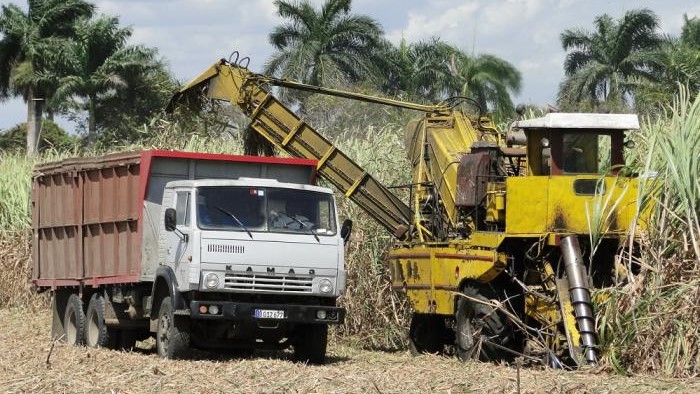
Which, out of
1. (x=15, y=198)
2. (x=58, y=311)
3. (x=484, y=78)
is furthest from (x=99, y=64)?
(x=58, y=311)

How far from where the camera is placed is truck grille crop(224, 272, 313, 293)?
52.1ft

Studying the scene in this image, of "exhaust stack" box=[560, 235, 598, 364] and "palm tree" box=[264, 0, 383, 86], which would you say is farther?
"palm tree" box=[264, 0, 383, 86]

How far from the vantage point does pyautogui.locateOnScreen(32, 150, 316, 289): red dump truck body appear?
57.0 feet

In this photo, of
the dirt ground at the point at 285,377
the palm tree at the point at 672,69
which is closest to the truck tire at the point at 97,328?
the dirt ground at the point at 285,377

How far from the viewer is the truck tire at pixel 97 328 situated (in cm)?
1859

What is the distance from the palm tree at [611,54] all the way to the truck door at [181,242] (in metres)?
41.4

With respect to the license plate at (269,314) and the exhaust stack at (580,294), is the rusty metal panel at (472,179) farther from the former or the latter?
the license plate at (269,314)

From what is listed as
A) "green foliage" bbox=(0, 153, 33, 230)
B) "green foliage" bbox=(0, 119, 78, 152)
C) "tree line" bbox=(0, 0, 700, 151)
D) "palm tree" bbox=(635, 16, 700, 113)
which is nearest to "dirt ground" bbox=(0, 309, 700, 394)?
"palm tree" bbox=(635, 16, 700, 113)

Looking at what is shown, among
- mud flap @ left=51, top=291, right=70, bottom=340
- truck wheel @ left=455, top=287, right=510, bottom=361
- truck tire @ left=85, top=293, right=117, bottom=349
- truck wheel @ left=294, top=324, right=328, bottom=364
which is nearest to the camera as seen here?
truck wheel @ left=455, top=287, right=510, bottom=361

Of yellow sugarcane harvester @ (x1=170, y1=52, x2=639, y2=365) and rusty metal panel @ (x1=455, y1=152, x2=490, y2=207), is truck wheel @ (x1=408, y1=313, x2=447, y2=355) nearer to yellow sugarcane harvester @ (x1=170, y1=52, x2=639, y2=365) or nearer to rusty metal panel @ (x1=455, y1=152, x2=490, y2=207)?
yellow sugarcane harvester @ (x1=170, y1=52, x2=639, y2=365)

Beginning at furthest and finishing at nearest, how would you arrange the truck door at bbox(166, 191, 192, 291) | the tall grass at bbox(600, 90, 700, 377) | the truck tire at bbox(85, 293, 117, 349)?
the truck tire at bbox(85, 293, 117, 349) < the truck door at bbox(166, 191, 192, 291) < the tall grass at bbox(600, 90, 700, 377)

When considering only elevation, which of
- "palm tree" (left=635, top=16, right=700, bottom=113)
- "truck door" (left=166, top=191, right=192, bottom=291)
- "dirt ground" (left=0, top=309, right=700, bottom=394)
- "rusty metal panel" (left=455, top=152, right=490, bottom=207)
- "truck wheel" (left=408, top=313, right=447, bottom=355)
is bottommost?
"dirt ground" (left=0, top=309, right=700, bottom=394)

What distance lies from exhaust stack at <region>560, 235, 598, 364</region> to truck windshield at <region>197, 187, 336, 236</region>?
3.42 meters

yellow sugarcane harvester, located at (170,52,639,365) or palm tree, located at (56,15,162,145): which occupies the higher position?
palm tree, located at (56,15,162,145)
